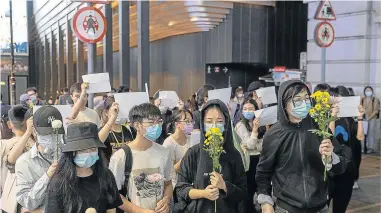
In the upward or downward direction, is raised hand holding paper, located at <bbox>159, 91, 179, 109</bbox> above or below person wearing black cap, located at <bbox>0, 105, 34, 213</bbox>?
above

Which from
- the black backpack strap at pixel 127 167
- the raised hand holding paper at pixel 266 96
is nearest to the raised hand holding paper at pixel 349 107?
the raised hand holding paper at pixel 266 96

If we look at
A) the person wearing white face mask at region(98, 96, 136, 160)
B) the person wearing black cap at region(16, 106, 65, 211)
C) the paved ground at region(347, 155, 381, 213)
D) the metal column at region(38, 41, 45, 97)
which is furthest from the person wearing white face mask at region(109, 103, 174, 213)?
the metal column at region(38, 41, 45, 97)

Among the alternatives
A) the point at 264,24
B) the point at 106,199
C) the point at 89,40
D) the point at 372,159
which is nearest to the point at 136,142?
the point at 106,199

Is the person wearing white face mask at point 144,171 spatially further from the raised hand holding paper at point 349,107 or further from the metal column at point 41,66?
the metal column at point 41,66

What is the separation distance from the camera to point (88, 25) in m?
7.40

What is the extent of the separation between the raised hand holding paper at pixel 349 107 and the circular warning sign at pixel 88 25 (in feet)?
13.9

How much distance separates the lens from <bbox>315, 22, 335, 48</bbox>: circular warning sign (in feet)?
31.1

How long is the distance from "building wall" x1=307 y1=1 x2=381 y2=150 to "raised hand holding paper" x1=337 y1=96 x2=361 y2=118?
21.5 ft

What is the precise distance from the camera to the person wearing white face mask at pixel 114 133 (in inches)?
169

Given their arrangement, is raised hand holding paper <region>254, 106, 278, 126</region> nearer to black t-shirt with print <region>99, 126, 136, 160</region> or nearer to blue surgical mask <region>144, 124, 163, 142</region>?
black t-shirt with print <region>99, 126, 136, 160</region>

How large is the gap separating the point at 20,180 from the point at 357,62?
10285 mm

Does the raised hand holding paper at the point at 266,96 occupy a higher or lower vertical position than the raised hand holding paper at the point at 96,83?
lower

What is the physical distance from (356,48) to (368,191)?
5.26 m

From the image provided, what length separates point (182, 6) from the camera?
45.4 feet
